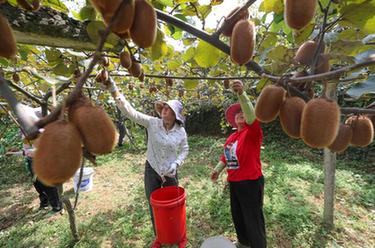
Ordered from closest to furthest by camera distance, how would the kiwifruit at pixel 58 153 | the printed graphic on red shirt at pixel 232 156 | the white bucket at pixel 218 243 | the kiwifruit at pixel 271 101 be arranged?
the kiwifruit at pixel 58 153 → the kiwifruit at pixel 271 101 → the white bucket at pixel 218 243 → the printed graphic on red shirt at pixel 232 156

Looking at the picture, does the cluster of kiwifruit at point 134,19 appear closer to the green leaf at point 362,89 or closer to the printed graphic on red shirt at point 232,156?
the green leaf at point 362,89

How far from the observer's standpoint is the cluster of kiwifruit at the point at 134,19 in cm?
44

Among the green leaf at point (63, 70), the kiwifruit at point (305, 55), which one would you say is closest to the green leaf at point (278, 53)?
the kiwifruit at point (305, 55)

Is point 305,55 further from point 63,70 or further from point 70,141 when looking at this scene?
point 63,70

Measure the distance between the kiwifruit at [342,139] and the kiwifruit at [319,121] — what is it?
0.72ft

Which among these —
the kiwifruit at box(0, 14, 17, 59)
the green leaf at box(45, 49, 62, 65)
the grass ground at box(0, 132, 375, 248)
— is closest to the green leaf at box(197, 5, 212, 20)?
the green leaf at box(45, 49, 62, 65)

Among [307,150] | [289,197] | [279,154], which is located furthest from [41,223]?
[307,150]

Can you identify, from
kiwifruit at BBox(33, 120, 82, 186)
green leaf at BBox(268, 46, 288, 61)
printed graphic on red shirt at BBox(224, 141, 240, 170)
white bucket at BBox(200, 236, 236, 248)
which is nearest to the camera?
kiwifruit at BBox(33, 120, 82, 186)

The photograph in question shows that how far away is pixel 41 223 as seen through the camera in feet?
13.4

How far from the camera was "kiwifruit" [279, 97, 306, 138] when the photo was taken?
2.29 ft

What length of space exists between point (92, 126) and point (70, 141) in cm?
4

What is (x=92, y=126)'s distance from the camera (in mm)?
409

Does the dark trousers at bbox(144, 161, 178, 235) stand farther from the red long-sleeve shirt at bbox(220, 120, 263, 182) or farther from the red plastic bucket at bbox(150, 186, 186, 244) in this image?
the red long-sleeve shirt at bbox(220, 120, 263, 182)

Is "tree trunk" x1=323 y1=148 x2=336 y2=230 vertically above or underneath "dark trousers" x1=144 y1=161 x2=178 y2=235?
underneath
